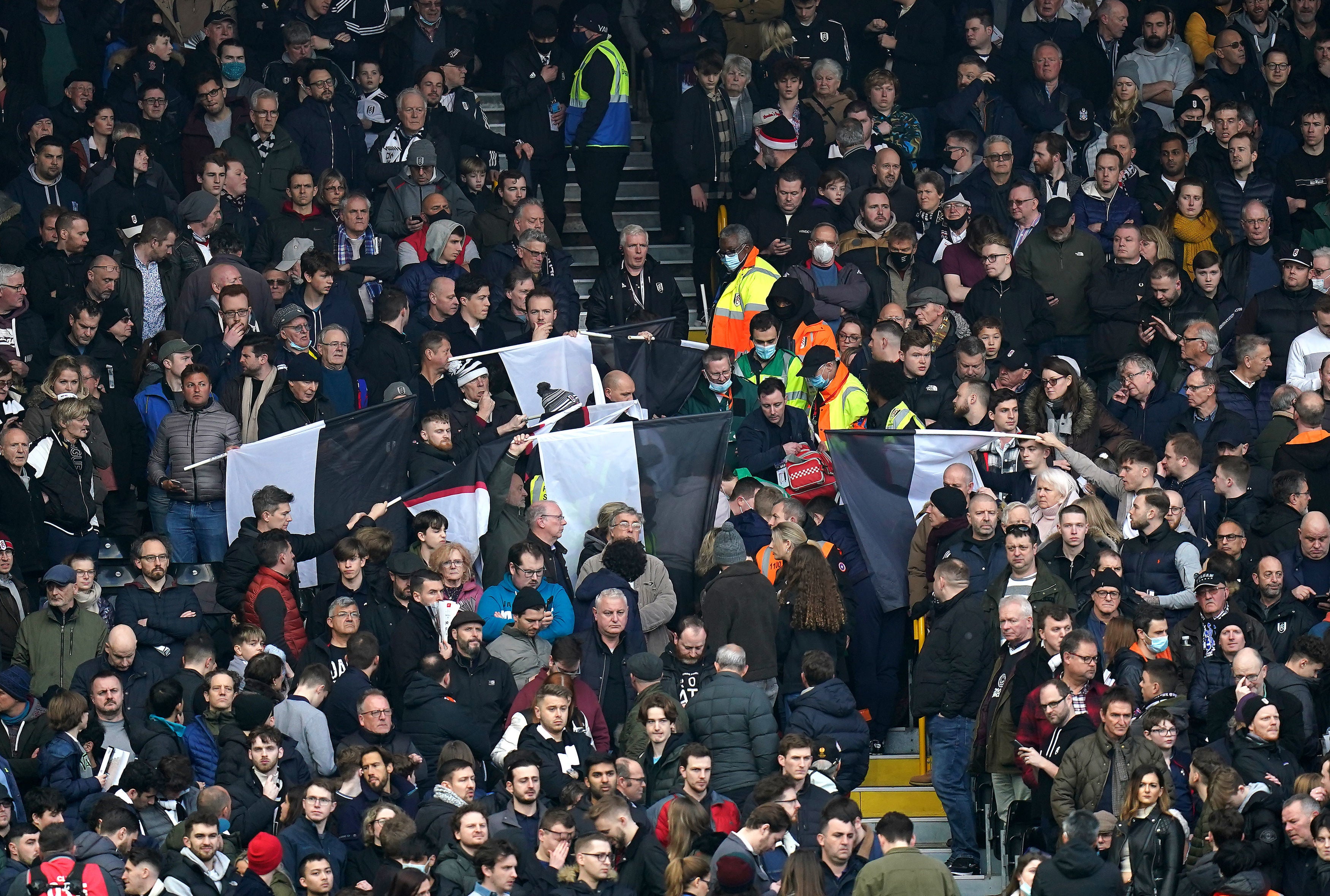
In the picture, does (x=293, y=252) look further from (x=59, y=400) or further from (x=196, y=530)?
(x=196, y=530)

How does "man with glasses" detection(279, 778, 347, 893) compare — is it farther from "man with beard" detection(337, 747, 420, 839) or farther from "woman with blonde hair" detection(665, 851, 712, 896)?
"woman with blonde hair" detection(665, 851, 712, 896)

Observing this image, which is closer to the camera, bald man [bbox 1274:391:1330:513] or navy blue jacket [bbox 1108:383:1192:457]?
bald man [bbox 1274:391:1330:513]

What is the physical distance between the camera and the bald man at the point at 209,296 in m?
17.4

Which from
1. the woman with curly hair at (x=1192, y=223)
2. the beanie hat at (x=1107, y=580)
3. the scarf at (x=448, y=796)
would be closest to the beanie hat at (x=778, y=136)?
the woman with curly hair at (x=1192, y=223)

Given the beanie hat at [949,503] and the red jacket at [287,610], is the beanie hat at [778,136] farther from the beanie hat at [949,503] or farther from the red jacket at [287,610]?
the red jacket at [287,610]

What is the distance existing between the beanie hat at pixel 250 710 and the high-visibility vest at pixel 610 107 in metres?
7.80

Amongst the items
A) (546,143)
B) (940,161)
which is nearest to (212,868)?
(546,143)

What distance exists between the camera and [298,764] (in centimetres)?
1330

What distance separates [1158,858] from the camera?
1258 centimetres

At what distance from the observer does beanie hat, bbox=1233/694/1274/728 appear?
1349 centimetres

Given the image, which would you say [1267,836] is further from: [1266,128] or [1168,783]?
[1266,128]

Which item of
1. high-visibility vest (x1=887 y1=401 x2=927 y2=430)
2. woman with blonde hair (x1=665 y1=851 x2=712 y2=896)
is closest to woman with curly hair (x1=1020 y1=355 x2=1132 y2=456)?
high-visibility vest (x1=887 y1=401 x2=927 y2=430)

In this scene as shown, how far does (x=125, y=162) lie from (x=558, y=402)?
13.9 feet

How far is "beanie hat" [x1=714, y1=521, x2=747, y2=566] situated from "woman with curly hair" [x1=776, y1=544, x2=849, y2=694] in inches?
14.1
